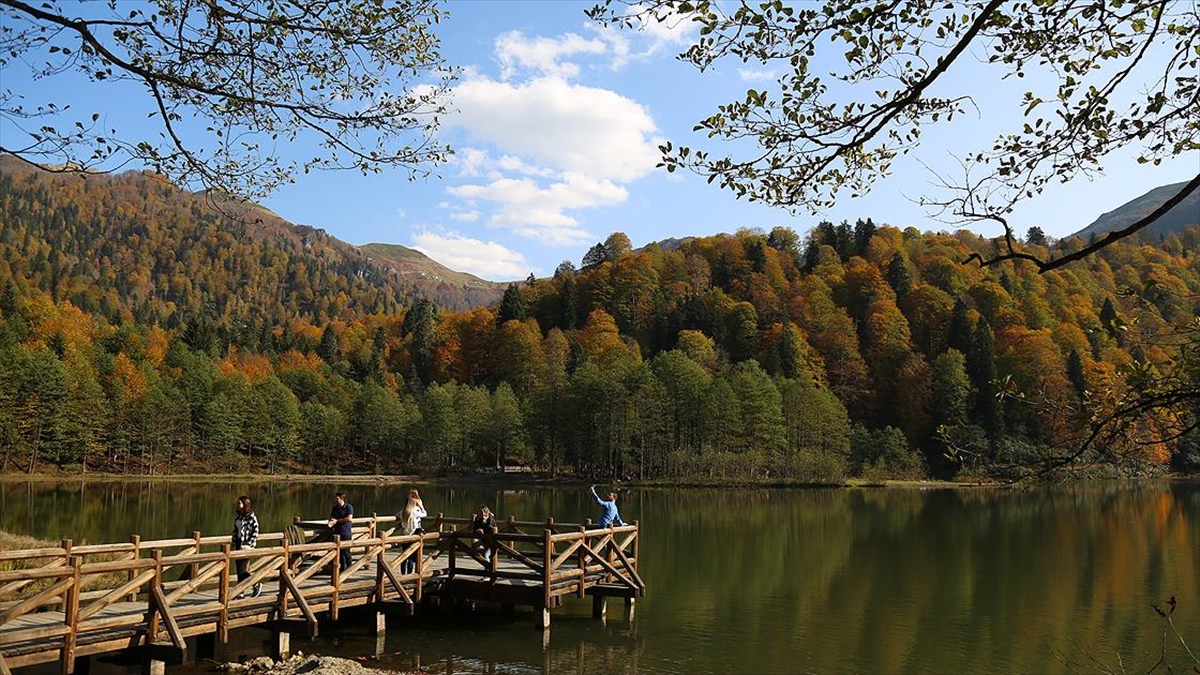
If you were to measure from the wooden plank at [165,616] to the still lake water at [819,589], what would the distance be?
3.86 m

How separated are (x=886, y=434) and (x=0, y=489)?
252 feet

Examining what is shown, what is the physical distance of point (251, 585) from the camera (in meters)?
16.1

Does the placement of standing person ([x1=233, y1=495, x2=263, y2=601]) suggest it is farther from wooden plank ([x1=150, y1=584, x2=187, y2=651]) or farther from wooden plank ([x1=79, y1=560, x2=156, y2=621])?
wooden plank ([x1=79, y1=560, x2=156, y2=621])

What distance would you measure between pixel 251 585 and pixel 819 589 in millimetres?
17553

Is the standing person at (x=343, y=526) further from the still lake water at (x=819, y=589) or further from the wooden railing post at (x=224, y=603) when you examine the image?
the wooden railing post at (x=224, y=603)

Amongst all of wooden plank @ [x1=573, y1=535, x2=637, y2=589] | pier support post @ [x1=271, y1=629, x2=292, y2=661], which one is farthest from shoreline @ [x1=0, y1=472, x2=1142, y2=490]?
pier support post @ [x1=271, y1=629, x2=292, y2=661]

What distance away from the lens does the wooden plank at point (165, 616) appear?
13758 mm

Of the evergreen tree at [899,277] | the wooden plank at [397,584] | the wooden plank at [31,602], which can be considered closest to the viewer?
the wooden plank at [31,602]

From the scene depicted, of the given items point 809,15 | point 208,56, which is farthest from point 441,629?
point 809,15

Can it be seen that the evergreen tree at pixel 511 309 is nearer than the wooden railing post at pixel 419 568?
No

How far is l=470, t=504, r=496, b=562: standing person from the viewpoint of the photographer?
68.3ft

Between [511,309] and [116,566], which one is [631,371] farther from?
[116,566]

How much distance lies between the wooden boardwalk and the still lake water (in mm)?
955

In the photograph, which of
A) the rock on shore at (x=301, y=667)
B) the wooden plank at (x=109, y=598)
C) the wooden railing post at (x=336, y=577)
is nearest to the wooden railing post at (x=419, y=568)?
the wooden railing post at (x=336, y=577)
